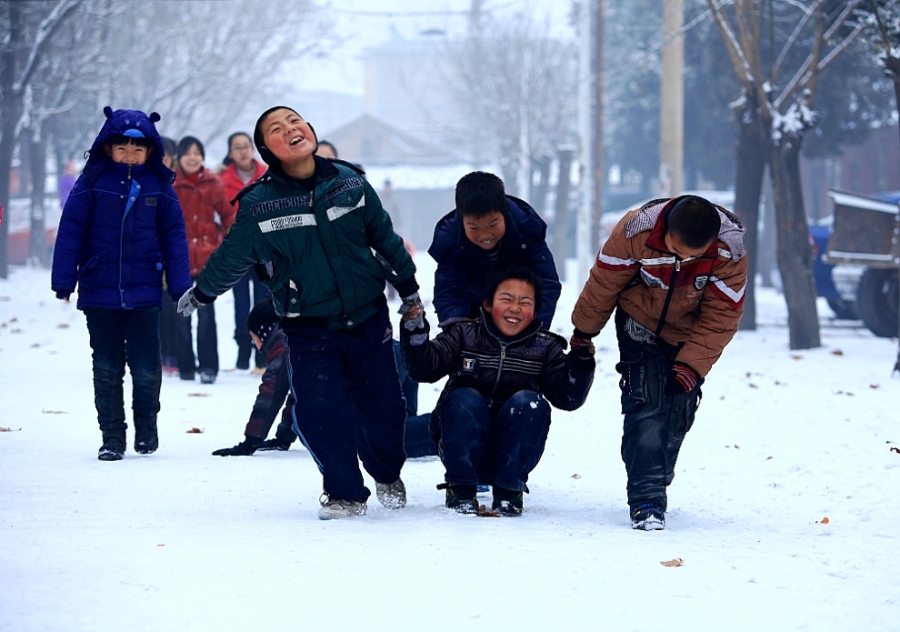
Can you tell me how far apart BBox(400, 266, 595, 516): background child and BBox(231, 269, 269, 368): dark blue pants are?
5.76 m

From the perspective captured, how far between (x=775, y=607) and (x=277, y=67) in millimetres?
41853

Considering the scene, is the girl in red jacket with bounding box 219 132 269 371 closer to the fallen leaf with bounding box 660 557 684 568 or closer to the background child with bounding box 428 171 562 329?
the background child with bounding box 428 171 562 329

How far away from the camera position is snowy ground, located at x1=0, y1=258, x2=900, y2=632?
3.96 metres

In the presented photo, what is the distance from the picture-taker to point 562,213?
107 ft

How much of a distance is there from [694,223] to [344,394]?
169 cm

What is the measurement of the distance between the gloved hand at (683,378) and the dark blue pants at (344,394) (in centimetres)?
123

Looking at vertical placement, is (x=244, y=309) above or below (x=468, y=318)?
below

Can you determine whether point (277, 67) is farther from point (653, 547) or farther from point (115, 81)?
point (653, 547)

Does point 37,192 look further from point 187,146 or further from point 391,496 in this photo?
point 391,496

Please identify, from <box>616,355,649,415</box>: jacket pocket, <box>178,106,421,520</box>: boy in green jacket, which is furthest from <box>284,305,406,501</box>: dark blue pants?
<box>616,355,649,415</box>: jacket pocket

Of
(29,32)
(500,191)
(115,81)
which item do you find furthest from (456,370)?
(115,81)

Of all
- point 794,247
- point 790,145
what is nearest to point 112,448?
point 794,247

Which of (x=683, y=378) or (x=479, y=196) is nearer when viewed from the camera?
(x=683, y=378)

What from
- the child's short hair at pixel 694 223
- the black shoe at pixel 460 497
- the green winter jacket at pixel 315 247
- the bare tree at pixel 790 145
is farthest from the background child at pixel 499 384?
the bare tree at pixel 790 145
